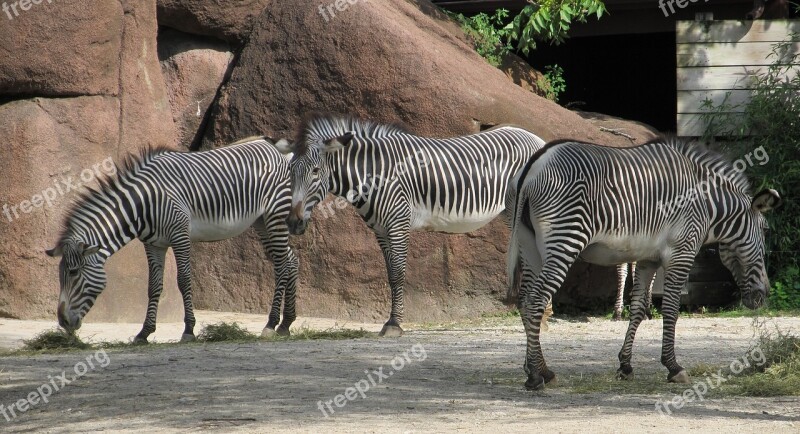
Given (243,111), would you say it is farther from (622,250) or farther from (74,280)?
(622,250)

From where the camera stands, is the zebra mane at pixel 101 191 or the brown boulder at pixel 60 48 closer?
the zebra mane at pixel 101 191

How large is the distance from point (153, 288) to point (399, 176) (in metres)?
2.53

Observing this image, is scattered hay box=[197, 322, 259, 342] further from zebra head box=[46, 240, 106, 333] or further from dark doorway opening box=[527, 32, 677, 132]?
dark doorway opening box=[527, 32, 677, 132]

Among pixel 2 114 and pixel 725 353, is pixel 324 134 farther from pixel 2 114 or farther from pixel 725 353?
pixel 725 353

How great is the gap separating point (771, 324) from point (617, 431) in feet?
18.0

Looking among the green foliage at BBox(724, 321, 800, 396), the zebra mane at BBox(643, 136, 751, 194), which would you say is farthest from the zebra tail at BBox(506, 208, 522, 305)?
the green foliage at BBox(724, 321, 800, 396)

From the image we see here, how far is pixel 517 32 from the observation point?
45.1ft

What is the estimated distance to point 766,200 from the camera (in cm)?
724

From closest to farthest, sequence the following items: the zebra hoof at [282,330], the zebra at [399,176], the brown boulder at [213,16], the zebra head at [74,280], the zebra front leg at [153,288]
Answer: the zebra head at [74,280] → the zebra front leg at [153,288] → the zebra at [399,176] → the zebra hoof at [282,330] → the brown boulder at [213,16]

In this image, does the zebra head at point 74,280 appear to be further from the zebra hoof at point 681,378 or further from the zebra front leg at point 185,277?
the zebra hoof at point 681,378

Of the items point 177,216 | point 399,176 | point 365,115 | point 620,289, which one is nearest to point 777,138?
point 620,289

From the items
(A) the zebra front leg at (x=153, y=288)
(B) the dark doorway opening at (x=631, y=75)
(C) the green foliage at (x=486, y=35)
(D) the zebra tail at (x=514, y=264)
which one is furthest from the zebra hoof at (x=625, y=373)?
(B) the dark doorway opening at (x=631, y=75)

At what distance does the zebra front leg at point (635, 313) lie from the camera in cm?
697

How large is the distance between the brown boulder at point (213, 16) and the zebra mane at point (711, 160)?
725cm
